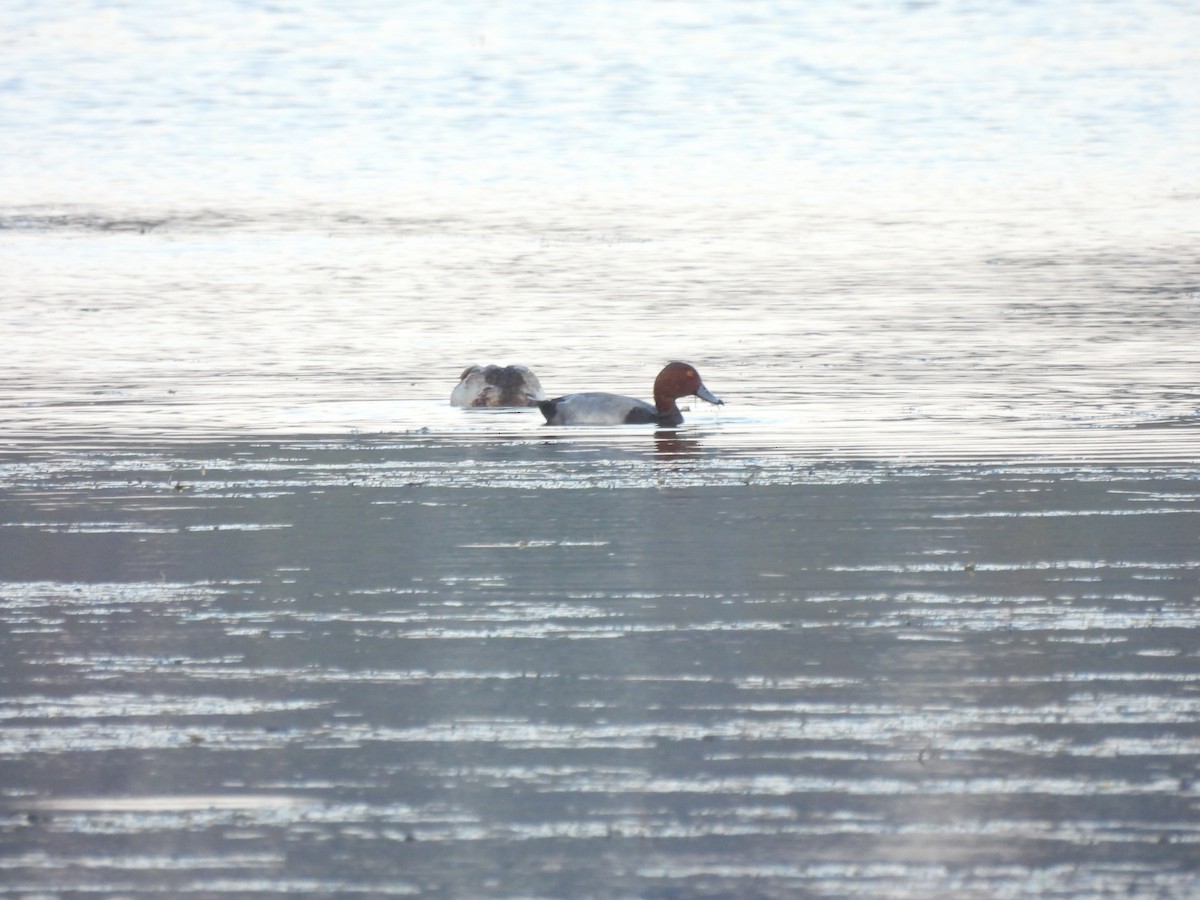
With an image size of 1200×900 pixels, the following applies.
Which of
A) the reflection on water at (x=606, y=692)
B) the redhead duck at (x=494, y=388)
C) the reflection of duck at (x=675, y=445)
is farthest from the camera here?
the redhead duck at (x=494, y=388)

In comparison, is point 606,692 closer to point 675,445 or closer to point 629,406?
point 675,445

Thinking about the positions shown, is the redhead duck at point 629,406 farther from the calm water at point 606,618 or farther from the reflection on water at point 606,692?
the reflection on water at point 606,692

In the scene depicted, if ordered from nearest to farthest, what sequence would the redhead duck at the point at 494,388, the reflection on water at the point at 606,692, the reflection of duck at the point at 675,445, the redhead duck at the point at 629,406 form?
the reflection on water at the point at 606,692 < the reflection of duck at the point at 675,445 < the redhead duck at the point at 629,406 < the redhead duck at the point at 494,388

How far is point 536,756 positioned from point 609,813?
606mm

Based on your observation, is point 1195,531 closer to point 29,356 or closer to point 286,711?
point 286,711

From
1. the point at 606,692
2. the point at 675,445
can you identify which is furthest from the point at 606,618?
the point at 675,445

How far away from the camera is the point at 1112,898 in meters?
5.21

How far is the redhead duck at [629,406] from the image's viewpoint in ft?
55.9

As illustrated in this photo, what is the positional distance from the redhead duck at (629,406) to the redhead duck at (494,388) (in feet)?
3.76

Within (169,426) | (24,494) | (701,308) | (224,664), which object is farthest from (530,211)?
(224,664)

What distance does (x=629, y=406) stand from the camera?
17.4 meters

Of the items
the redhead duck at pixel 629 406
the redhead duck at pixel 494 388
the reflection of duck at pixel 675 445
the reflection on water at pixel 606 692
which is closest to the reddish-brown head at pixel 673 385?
the redhead duck at pixel 629 406

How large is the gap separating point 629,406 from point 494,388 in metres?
1.64

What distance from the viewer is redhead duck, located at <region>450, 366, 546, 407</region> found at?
18.6m
